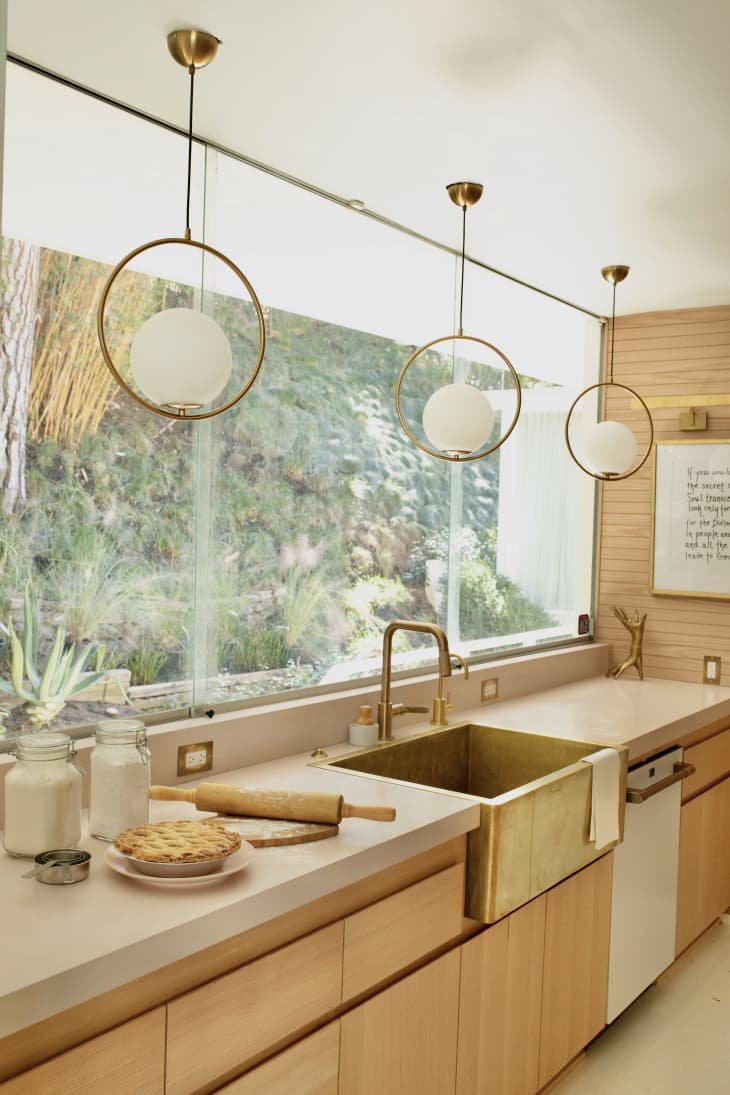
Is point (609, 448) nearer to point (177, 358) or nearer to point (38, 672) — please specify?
point (177, 358)

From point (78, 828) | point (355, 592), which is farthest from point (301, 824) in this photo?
point (355, 592)

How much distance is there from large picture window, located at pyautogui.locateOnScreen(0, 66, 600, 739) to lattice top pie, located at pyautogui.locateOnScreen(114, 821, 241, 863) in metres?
0.52

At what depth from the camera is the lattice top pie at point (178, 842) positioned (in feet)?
5.05

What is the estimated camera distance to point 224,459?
252 cm

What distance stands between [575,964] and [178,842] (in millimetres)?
1402

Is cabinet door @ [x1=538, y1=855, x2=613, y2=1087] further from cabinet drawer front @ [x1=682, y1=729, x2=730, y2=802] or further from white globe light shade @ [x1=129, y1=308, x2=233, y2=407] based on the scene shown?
white globe light shade @ [x1=129, y1=308, x2=233, y2=407]

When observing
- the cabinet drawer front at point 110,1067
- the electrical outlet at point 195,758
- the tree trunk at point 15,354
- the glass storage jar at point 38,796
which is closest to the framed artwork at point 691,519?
the electrical outlet at point 195,758

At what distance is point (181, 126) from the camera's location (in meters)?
2.35

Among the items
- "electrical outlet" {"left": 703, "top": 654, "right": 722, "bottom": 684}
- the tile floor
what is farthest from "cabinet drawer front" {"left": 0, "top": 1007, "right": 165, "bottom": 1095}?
"electrical outlet" {"left": 703, "top": 654, "right": 722, "bottom": 684}

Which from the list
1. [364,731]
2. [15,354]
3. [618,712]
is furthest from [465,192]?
[618,712]

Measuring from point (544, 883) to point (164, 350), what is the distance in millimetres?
1447

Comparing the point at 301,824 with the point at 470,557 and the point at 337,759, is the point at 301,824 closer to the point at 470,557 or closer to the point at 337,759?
the point at 337,759

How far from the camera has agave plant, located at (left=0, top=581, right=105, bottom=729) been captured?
204 cm

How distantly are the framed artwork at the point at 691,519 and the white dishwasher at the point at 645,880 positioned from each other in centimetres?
99
